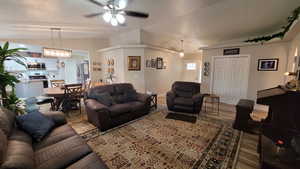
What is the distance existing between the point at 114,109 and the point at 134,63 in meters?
2.77

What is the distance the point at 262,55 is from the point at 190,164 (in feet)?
15.7

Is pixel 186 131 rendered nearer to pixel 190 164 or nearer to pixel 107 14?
pixel 190 164

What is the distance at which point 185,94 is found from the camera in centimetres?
441

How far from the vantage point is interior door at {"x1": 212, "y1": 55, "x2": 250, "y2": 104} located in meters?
4.82

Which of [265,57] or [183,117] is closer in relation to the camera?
[183,117]

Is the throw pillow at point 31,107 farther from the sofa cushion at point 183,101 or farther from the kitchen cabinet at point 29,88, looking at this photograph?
the sofa cushion at point 183,101

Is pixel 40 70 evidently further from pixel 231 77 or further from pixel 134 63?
pixel 231 77

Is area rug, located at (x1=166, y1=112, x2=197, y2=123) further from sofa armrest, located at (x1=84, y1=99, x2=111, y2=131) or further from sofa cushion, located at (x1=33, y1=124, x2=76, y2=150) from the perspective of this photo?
sofa cushion, located at (x1=33, y1=124, x2=76, y2=150)

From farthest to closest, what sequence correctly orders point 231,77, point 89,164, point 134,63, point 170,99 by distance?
1. point 134,63
2. point 231,77
3. point 170,99
4. point 89,164

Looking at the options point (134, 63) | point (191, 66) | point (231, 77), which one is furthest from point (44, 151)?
point (191, 66)

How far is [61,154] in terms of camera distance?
1.38 metres

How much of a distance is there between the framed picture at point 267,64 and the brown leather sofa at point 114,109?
4.22 m

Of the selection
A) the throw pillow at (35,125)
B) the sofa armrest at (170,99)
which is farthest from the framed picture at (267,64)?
the throw pillow at (35,125)

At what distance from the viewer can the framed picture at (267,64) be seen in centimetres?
424
